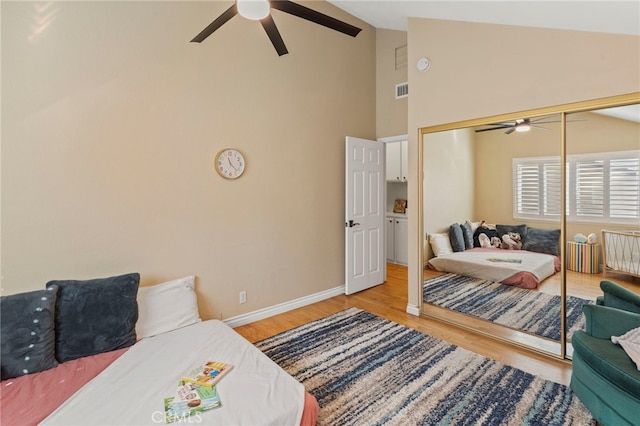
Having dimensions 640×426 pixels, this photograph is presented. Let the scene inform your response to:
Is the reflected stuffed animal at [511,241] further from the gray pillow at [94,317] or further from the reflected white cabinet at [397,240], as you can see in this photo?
the gray pillow at [94,317]

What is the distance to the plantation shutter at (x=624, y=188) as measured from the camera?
2.25 meters

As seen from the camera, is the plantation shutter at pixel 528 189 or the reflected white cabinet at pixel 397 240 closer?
the plantation shutter at pixel 528 189

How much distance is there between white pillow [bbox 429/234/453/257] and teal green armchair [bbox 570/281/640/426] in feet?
4.59

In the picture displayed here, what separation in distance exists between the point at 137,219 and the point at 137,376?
132cm

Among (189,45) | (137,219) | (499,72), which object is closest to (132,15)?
(189,45)

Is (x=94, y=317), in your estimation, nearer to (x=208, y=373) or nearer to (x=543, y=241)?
(x=208, y=373)

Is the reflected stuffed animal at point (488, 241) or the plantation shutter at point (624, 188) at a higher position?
the plantation shutter at point (624, 188)

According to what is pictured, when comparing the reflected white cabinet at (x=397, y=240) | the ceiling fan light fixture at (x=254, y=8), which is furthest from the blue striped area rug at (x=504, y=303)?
the ceiling fan light fixture at (x=254, y=8)

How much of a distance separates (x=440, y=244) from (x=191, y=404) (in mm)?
2835

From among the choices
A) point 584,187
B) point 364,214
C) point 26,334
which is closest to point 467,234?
point 584,187

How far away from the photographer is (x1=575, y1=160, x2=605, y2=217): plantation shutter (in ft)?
7.94

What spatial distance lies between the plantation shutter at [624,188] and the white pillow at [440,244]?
136 cm

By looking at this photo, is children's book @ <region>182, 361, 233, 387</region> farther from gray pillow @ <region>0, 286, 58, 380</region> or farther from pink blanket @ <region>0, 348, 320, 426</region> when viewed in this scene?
gray pillow @ <region>0, 286, 58, 380</region>

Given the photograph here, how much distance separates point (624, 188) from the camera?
7.55 ft
